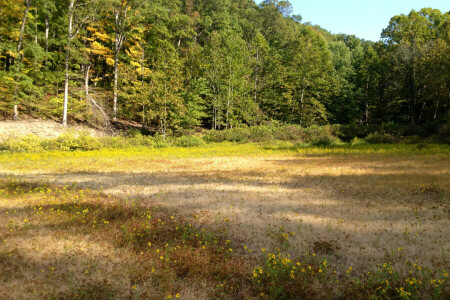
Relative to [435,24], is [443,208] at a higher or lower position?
lower

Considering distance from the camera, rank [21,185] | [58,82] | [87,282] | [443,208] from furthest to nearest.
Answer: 1. [58,82]
2. [21,185]
3. [443,208]
4. [87,282]

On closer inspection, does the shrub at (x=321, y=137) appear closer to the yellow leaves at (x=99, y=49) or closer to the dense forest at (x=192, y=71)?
the dense forest at (x=192, y=71)

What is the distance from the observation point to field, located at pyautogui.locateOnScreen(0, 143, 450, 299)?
164 inches

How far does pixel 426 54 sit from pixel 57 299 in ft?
143

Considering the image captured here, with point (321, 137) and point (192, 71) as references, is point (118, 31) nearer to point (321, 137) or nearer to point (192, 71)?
point (192, 71)

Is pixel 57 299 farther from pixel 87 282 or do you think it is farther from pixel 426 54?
pixel 426 54

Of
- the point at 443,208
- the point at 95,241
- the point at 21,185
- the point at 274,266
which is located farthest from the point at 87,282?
the point at 443,208

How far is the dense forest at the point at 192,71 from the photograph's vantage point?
2773 cm

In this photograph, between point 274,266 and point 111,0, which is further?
point 111,0

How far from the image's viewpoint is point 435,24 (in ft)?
140

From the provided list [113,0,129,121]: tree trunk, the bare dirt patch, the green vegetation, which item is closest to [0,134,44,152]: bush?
the bare dirt patch

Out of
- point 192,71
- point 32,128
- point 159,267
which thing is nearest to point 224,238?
point 159,267

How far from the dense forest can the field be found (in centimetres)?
2144

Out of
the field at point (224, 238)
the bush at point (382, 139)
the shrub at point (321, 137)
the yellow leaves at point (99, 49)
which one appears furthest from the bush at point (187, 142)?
the bush at point (382, 139)
